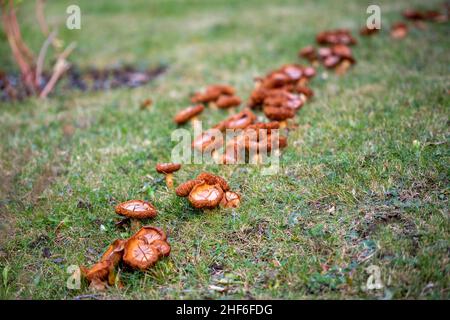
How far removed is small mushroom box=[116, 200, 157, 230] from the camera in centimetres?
372

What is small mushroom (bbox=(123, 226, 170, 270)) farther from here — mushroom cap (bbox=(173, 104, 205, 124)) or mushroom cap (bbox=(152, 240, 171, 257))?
mushroom cap (bbox=(173, 104, 205, 124))

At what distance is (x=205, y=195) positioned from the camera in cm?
387

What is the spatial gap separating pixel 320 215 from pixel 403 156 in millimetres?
1202

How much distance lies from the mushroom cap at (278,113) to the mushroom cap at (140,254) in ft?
8.19

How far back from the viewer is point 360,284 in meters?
3.14

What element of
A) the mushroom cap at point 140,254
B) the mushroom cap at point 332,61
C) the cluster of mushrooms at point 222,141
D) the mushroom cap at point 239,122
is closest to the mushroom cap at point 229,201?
the cluster of mushrooms at point 222,141

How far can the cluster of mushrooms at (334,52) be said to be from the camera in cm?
703

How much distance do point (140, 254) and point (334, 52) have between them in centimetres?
533

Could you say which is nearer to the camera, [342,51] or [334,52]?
[342,51]

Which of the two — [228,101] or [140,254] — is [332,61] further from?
[140,254]

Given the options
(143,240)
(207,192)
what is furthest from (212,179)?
(143,240)

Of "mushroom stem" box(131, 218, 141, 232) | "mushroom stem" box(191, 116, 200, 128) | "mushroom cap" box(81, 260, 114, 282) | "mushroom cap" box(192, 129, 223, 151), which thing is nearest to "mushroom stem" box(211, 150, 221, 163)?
"mushroom cap" box(192, 129, 223, 151)

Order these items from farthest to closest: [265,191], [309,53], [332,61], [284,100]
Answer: [309,53] → [332,61] → [284,100] → [265,191]

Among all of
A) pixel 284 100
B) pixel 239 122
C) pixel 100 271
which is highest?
pixel 284 100
